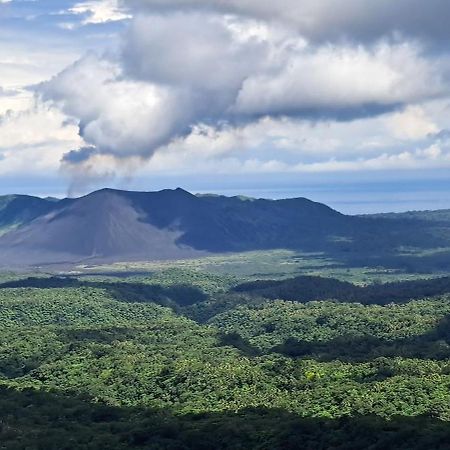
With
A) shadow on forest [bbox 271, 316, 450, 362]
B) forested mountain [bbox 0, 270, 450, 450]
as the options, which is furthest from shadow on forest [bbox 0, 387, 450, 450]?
shadow on forest [bbox 271, 316, 450, 362]

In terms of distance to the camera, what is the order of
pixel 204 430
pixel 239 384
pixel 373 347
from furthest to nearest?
pixel 373 347
pixel 239 384
pixel 204 430

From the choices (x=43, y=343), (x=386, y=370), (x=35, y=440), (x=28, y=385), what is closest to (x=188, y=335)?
(x=43, y=343)

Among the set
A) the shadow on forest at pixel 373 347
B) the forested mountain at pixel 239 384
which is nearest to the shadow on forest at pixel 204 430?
the forested mountain at pixel 239 384

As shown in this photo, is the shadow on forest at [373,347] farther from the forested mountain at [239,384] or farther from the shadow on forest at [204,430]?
the shadow on forest at [204,430]

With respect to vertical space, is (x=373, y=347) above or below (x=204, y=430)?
above

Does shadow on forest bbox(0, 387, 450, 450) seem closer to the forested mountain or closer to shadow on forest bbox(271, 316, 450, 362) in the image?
the forested mountain

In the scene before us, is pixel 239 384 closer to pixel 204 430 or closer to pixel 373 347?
pixel 204 430

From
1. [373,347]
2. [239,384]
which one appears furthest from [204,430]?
[373,347]

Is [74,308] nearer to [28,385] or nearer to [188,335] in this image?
[188,335]
